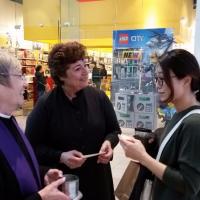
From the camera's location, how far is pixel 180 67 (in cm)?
142

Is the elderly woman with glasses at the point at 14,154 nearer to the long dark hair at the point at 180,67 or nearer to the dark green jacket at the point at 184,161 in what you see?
the dark green jacket at the point at 184,161

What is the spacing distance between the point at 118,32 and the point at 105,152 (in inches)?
230

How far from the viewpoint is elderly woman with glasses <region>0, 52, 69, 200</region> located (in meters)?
1.19

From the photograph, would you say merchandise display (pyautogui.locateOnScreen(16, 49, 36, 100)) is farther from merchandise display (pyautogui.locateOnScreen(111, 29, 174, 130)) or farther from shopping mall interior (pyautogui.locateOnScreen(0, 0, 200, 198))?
merchandise display (pyautogui.locateOnScreen(111, 29, 174, 130))

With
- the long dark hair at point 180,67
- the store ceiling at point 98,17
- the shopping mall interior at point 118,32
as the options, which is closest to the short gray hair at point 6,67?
the long dark hair at point 180,67

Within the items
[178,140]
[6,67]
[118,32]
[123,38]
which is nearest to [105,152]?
[178,140]

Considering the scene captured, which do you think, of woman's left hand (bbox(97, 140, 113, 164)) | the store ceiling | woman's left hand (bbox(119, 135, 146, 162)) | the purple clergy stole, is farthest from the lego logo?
the purple clergy stole

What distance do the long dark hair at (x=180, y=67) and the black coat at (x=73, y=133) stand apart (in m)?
0.75

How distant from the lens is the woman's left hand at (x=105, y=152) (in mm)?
1969

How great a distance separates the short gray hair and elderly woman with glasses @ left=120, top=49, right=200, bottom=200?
1.94 ft

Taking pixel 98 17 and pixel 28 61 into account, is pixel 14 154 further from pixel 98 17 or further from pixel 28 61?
pixel 28 61

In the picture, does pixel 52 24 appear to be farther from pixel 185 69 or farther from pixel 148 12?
pixel 185 69

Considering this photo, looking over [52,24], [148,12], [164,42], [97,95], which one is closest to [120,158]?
[164,42]

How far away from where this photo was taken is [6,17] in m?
13.0
